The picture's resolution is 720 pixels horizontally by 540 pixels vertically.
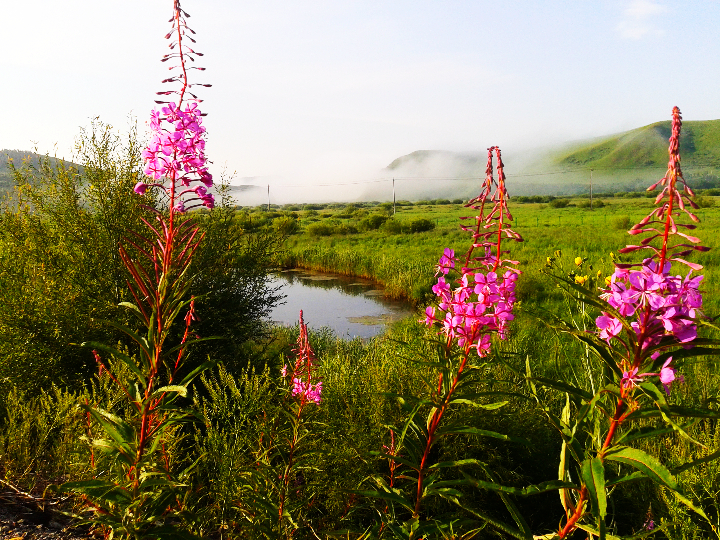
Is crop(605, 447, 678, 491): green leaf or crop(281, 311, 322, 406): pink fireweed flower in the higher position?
crop(605, 447, 678, 491): green leaf

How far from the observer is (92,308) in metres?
4.87

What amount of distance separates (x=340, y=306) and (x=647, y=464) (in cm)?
1279

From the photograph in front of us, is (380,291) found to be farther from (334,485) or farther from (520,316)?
(334,485)

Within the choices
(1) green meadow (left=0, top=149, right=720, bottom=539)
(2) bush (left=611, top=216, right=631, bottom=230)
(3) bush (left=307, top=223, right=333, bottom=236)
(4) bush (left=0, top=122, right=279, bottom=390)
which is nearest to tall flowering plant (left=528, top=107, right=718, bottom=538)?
(1) green meadow (left=0, top=149, right=720, bottom=539)

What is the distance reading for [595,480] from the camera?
1.24 meters

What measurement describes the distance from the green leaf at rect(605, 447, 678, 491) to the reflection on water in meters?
8.65

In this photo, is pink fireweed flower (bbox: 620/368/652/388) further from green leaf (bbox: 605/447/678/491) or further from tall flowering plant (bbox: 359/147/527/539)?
tall flowering plant (bbox: 359/147/527/539)

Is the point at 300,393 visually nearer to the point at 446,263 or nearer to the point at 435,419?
the point at 435,419

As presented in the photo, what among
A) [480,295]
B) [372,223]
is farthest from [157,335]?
[372,223]

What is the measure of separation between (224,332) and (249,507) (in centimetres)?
382

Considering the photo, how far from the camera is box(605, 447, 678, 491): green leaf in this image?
114 centimetres

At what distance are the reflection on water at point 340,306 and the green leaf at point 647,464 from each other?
340 inches

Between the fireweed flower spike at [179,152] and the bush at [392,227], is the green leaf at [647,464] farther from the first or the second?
the bush at [392,227]

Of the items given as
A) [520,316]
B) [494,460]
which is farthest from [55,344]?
[520,316]
